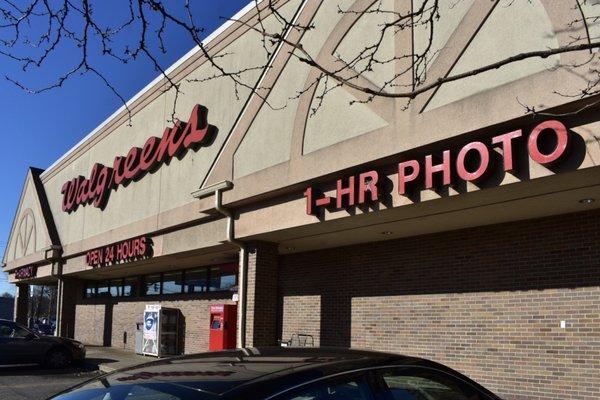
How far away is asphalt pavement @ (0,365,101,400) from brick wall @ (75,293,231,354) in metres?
3.11

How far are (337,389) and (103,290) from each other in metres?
25.5

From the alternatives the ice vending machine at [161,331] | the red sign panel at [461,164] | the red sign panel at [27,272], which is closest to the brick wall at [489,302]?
the red sign panel at [461,164]

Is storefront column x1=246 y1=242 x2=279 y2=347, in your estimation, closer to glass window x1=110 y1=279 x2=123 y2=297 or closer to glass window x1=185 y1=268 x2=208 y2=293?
glass window x1=185 y1=268 x2=208 y2=293

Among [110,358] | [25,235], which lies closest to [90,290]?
[25,235]

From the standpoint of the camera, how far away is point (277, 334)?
49.8 ft

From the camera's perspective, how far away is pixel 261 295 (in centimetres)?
1329

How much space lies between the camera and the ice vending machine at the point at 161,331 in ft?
62.4

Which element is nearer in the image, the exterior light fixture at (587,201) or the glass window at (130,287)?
the exterior light fixture at (587,201)

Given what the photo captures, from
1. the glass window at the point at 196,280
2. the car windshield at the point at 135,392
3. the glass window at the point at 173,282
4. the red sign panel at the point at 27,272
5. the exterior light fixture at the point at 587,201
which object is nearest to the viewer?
the car windshield at the point at 135,392

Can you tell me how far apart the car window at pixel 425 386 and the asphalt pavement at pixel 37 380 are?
329 inches

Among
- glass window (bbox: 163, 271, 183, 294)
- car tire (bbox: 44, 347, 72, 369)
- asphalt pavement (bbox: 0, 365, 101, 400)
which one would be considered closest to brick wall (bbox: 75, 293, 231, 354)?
glass window (bbox: 163, 271, 183, 294)

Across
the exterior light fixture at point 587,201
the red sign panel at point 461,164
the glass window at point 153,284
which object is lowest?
the glass window at point 153,284

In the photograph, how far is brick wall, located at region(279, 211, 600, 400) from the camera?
932cm

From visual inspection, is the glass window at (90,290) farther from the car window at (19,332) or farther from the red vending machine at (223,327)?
the red vending machine at (223,327)
